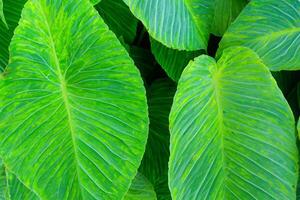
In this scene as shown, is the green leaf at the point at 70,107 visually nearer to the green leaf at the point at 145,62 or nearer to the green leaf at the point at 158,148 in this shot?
the green leaf at the point at 158,148

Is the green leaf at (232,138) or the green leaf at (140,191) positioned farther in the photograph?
the green leaf at (140,191)

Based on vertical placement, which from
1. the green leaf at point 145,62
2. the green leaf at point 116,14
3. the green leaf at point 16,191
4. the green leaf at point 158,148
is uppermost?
the green leaf at point 116,14

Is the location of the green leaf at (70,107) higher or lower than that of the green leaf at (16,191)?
higher

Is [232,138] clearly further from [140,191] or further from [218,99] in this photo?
[140,191]

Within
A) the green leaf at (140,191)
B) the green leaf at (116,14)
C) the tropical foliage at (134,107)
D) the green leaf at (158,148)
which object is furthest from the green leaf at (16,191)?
the green leaf at (116,14)

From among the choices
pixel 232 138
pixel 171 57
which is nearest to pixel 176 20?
pixel 171 57

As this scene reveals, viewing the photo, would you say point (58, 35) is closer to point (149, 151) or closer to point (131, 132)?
point (131, 132)
